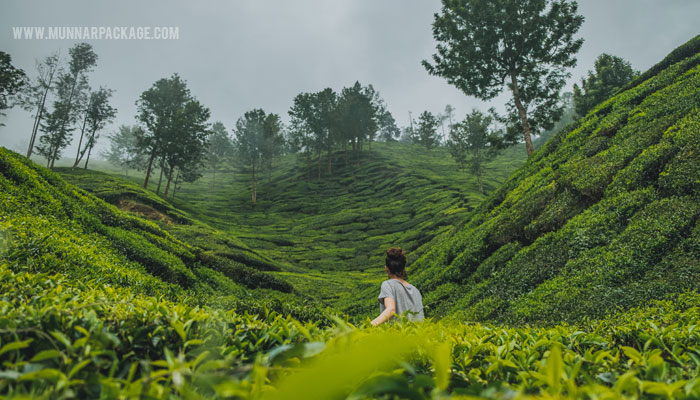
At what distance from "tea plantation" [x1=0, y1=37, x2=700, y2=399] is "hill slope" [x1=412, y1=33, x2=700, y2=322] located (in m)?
0.04

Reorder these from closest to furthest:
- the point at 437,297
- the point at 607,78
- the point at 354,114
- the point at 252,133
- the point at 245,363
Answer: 1. the point at 245,363
2. the point at 437,297
3. the point at 607,78
4. the point at 252,133
5. the point at 354,114

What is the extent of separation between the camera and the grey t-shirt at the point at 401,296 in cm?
354

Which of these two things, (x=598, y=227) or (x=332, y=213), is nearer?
(x=598, y=227)

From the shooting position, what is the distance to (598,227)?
23.6ft

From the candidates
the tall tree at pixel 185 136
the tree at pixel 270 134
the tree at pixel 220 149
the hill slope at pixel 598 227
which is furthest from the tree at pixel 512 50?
the tree at pixel 220 149

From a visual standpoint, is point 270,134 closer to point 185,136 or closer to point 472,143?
point 185,136

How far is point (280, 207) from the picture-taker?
3953 centimetres

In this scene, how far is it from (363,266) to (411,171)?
2450cm

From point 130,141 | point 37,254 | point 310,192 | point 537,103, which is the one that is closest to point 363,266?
point 537,103

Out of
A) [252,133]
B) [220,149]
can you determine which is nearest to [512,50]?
[252,133]

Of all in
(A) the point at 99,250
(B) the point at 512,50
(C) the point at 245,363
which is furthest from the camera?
(B) the point at 512,50

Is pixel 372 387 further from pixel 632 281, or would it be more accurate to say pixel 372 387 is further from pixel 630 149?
pixel 630 149

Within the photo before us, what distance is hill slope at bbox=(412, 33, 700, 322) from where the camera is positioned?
19.3 ft

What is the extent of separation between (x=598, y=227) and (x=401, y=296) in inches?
236
